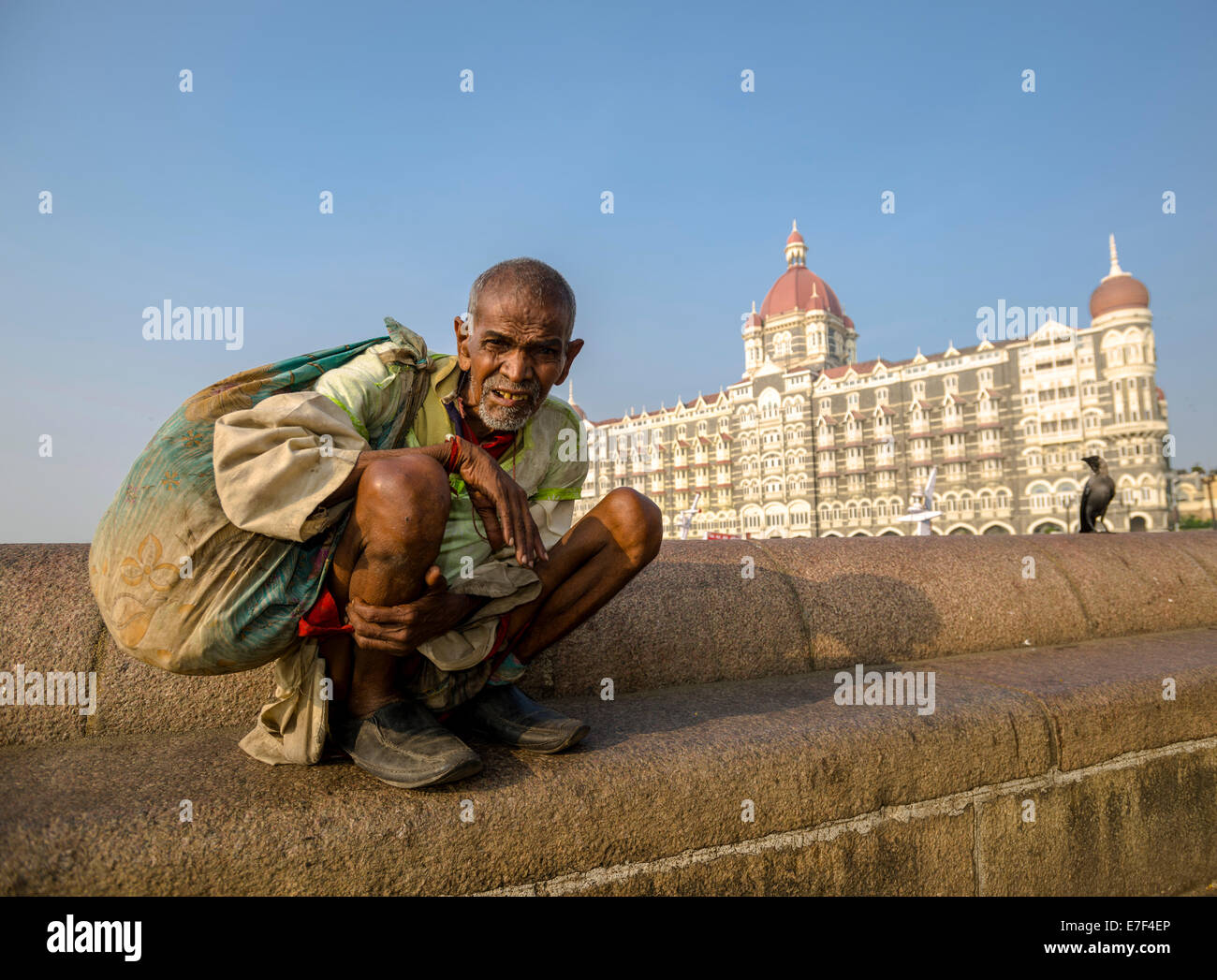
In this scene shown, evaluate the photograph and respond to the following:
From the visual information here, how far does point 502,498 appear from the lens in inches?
62.8

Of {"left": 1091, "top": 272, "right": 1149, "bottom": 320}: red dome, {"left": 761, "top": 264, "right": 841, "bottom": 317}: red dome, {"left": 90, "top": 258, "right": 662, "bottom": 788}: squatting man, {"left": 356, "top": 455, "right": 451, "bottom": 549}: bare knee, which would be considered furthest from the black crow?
{"left": 761, "top": 264, "right": 841, "bottom": 317}: red dome

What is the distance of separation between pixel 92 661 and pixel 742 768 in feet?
6.18

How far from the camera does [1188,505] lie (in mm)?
67188

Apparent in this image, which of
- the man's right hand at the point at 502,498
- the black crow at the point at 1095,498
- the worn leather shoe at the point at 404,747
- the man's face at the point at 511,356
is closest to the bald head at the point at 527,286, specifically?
the man's face at the point at 511,356

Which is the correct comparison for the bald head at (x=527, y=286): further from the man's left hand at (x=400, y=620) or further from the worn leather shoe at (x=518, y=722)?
the worn leather shoe at (x=518, y=722)

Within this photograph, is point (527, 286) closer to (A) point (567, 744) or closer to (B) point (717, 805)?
(A) point (567, 744)

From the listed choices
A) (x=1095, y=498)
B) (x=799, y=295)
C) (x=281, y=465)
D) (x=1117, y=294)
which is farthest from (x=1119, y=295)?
(x=281, y=465)

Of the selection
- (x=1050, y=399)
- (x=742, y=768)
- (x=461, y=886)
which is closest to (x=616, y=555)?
(x=742, y=768)

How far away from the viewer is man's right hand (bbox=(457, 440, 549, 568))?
159cm

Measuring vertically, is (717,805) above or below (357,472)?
below

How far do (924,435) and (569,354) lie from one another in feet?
167

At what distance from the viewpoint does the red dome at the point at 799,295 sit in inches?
2581

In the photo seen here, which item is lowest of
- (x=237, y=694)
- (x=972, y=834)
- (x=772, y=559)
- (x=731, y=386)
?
(x=972, y=834)
